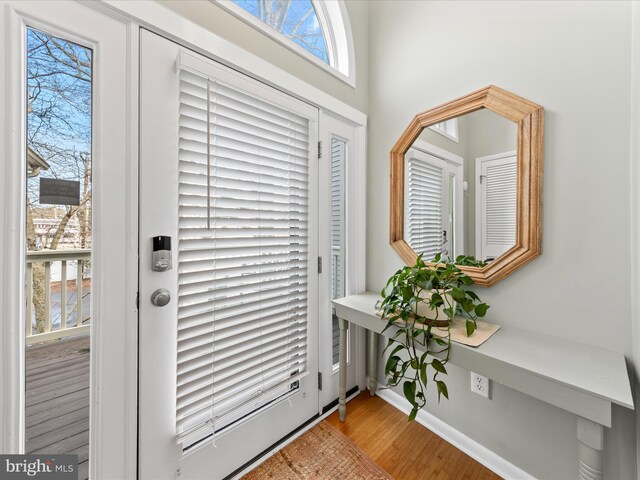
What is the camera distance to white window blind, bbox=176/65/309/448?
3.78 feet

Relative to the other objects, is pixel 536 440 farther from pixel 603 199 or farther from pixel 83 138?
pixel 83 138

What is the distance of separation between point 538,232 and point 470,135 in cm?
59

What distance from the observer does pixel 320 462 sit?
141 centimetres

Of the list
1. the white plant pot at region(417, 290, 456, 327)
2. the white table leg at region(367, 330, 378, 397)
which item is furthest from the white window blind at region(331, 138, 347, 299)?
the white plant pot at region(417, 290, 456, 327)

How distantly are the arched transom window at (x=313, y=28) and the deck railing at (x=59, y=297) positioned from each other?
4.43 feet

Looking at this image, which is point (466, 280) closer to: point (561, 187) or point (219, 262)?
point (561, 187)

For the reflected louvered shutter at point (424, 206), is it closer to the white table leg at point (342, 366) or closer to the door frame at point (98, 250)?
the white table leg at point (342, 366)

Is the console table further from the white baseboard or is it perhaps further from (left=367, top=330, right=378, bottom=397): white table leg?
(left=367, top=330, right=378, bottom=397): white table leg

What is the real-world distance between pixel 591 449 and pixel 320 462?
114cm

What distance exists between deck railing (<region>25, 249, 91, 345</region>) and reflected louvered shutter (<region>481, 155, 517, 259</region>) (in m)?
1.75

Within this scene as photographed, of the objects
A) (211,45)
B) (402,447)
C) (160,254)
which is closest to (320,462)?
(402,447)

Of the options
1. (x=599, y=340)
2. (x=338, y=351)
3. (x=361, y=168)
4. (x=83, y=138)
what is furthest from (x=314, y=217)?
(x=599, y=340)

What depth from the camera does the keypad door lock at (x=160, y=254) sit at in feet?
3.46

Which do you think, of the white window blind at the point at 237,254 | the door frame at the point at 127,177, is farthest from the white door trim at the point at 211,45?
the white window blind at the point at 237,254
